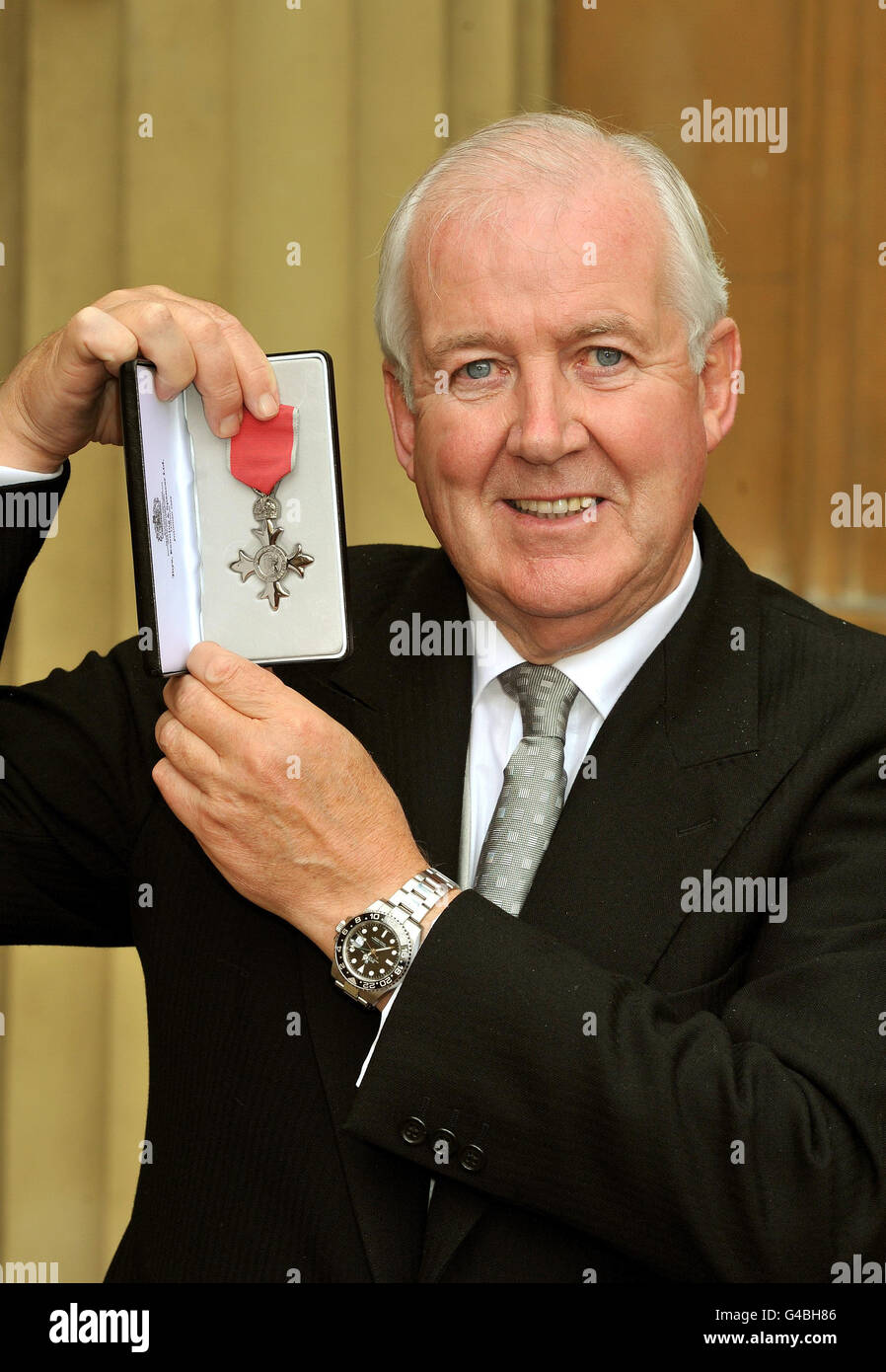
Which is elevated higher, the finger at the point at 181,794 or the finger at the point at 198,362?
the finger at the point at 198,362

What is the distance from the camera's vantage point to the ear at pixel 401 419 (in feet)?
6.67

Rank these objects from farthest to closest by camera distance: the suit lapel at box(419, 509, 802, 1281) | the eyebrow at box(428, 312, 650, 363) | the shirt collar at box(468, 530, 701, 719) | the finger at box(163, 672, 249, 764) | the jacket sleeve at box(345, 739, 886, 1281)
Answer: the shirt collar at box(468, 530, 701, 719) < the eyebrow at box(428, 312, 650, 363) < the suit lapel at box(419, 509, 802, 1281) < the finger at box(163, 672, 249, 764) < the jacket sleeve at box(345, 739, 886, 1281)

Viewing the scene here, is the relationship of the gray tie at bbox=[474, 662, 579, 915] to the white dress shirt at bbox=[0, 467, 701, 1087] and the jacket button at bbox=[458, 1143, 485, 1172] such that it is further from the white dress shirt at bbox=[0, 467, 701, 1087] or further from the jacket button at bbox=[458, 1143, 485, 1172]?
the jacket button at bbox=[458, 1143, 485, 1172]

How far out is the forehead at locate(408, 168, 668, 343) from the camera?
177 cm

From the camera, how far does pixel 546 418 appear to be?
70.1 inches

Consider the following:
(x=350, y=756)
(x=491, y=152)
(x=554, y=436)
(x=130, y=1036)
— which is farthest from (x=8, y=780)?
(x=130, y=1036)

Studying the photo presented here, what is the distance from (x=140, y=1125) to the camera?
10.4ft

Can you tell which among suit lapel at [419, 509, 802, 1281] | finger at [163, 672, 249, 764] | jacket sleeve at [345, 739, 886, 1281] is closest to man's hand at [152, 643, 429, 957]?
finger at [163, 672, 249, 764]

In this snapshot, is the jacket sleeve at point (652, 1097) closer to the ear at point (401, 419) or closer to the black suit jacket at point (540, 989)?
the black suit jacket at point (540, 989)

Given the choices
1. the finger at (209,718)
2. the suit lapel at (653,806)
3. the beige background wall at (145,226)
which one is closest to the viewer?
the finger at (209,718)

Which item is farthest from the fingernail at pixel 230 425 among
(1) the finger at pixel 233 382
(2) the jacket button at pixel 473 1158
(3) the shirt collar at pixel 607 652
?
(2) the jacket button at pixel 473 1158

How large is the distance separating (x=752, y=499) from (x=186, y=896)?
190cm

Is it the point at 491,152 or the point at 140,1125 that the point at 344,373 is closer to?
the point at 491,152

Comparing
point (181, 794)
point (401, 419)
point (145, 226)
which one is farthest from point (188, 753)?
point (145, 226)
